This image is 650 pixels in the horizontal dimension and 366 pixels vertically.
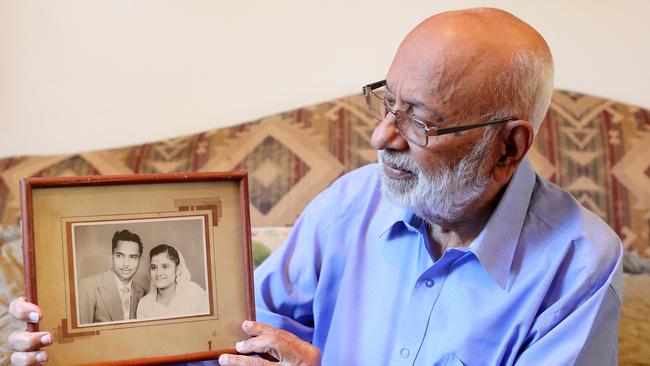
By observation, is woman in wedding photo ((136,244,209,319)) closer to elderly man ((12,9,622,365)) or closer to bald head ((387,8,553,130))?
elderly man ((12,9,622,365))

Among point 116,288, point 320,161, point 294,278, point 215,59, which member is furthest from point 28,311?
point 215,59

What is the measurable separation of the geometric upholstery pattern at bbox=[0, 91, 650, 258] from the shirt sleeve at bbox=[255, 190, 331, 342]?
45 cm

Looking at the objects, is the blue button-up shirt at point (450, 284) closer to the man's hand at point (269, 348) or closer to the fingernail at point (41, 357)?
the man's hand at point (269, 348)

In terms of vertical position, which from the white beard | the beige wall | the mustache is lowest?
the white beard

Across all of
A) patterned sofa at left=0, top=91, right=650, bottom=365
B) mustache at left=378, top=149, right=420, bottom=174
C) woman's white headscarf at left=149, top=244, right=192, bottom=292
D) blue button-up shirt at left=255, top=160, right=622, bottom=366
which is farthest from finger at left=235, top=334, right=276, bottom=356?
patterned sofa at left=0, top=91, right=650, bottom=365

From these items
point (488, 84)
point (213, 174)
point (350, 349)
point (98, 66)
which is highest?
point (98, 66)

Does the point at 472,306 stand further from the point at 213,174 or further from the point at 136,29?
the point at 136,29

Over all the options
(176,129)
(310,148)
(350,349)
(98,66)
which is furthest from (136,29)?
(350,349)

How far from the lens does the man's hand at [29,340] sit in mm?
1003

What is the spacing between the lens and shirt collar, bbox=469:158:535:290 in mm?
1207

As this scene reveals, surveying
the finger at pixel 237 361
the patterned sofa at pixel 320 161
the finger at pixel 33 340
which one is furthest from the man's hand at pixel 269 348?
the patterned sofa at pixel 320 161

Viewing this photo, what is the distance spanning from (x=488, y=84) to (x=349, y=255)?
0.44m

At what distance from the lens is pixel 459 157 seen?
121cm

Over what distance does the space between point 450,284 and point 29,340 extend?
0.69m
